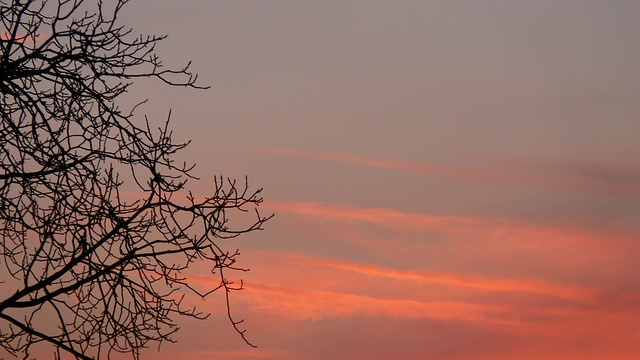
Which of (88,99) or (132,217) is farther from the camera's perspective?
(88,99)

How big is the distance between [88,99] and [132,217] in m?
1.53

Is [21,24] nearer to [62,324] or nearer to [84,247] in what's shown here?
[84,247]

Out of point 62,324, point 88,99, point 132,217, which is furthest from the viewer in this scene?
point 88,99

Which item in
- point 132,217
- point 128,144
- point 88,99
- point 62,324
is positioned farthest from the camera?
point 88,99

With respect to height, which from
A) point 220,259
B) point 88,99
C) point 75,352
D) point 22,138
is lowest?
point 75,352

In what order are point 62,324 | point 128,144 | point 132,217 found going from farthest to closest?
1. point 128,144
2. point 132,217
3. point 62,324

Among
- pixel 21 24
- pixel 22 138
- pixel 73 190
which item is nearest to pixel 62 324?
pixel 73 190

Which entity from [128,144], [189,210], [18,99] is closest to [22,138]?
[18,99]

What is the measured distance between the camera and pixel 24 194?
750cm

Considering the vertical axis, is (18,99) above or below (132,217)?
above

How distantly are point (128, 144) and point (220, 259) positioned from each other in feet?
4.23

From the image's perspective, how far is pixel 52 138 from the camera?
6551 mm

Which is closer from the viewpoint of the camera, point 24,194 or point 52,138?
point 52,138

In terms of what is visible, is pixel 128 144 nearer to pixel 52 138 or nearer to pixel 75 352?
pixel 52 138
